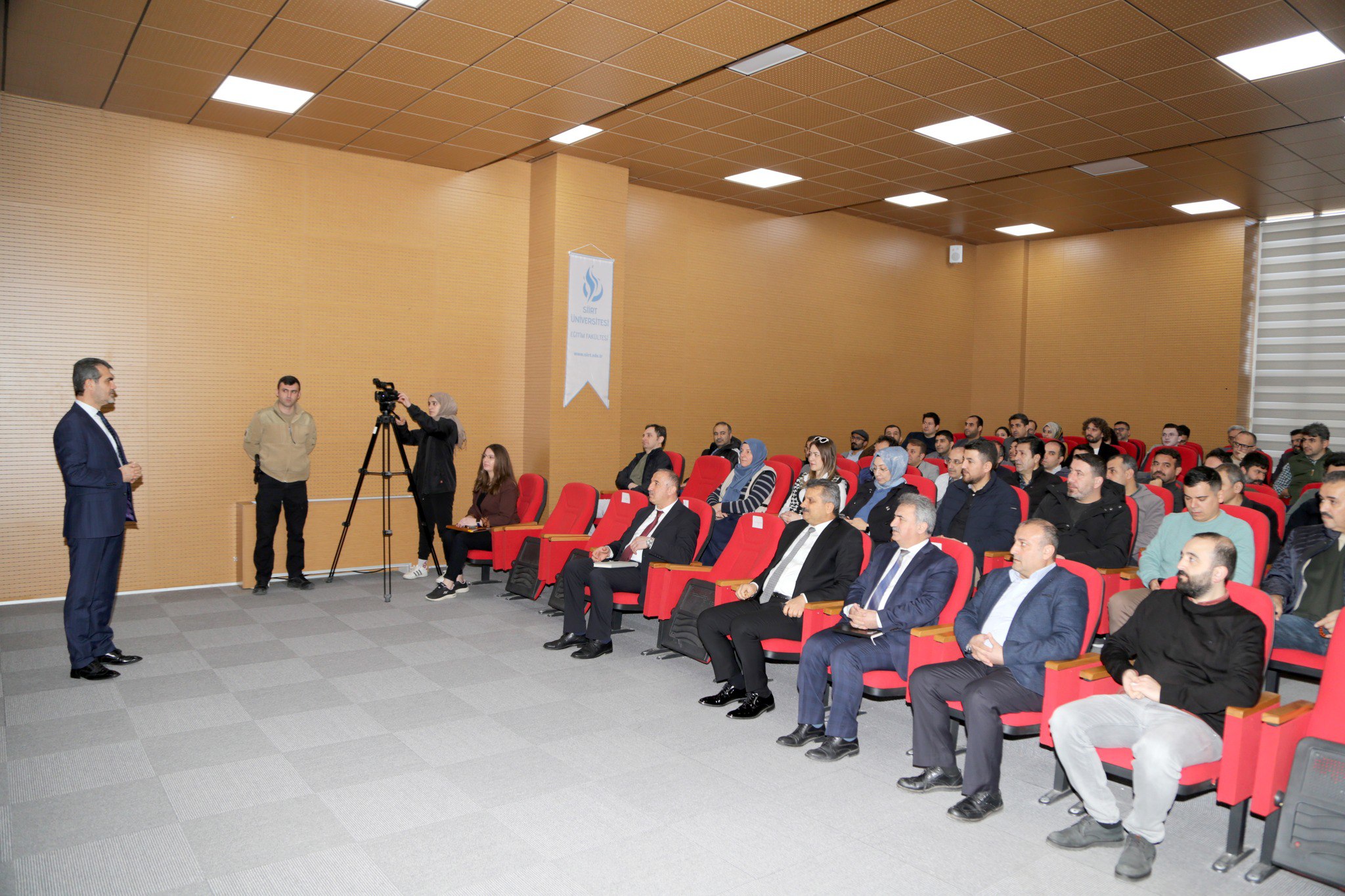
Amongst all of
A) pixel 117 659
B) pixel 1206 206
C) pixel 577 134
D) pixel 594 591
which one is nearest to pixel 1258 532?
pixel 594 591

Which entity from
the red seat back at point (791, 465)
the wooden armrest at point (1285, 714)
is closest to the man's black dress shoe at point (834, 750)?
the wooden armrest at point (1285, 714)

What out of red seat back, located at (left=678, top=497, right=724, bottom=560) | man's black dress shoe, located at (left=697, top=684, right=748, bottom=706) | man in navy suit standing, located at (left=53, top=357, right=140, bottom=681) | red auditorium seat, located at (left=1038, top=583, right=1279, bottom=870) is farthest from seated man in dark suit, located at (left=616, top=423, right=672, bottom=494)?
red auditorium seat, located at (left=1038, top=583, right=1279, bottom=870)

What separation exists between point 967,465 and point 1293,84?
382 centimetres

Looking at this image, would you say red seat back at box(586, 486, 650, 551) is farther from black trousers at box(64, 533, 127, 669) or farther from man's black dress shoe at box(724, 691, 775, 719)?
black trousers at box(64, 533, 127, 669)

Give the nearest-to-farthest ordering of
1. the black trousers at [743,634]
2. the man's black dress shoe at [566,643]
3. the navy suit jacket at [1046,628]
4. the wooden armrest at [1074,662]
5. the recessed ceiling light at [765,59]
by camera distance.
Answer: the wooden armrest at [1074,662] → the navy suit jacket at [1046,628] → the black trousers at [743,634] → the man's black dress shoe at [566,643] → the recessed ceiling light at [765,59]

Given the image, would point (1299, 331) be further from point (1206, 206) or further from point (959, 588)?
point (959, 588)

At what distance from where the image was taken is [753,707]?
4.45 metres

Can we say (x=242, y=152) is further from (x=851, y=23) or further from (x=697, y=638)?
(x=697, y=638)

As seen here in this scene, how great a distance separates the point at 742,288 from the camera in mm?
10477

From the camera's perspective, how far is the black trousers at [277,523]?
705cm

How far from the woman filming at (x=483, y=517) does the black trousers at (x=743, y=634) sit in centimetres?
293

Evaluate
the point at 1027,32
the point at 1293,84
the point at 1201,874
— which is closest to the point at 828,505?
the point at 1201,874

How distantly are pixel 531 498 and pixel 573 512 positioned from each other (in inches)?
31.8

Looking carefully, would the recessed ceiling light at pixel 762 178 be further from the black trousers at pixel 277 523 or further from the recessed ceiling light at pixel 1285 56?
the black trousers at pixel 277 523
